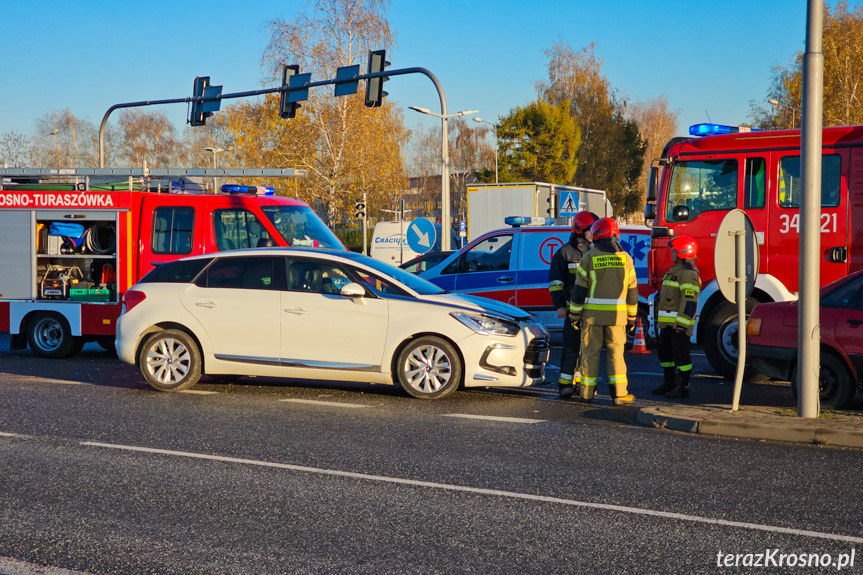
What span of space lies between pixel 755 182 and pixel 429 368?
4.71 metres

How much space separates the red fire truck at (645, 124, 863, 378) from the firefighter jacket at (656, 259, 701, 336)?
1671 millimetres

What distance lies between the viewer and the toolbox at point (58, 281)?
13500 mm

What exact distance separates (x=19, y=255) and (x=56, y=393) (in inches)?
162

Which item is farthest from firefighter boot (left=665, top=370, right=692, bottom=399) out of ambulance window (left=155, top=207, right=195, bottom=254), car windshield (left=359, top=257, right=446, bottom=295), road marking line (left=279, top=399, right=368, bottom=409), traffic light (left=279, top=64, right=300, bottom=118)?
traffic light (left=279, top=64, right=300, bottom=118)

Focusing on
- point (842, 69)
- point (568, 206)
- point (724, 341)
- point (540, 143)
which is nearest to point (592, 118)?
point (540, 143)

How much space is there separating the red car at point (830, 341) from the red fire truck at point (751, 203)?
166cm

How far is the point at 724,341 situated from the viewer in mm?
11172

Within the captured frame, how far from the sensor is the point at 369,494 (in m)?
5.92

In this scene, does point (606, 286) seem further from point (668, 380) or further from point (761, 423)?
point (761, 423)

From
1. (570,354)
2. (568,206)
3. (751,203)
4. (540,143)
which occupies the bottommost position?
(570,354)

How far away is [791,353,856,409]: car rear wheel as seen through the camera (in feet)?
28.7

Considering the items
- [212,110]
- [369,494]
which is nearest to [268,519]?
[369,494]

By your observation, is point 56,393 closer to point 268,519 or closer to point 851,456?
point 268,519

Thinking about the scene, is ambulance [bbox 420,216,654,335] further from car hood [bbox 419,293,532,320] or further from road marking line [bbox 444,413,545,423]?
road marking line [bbox 444,413,545,423]
